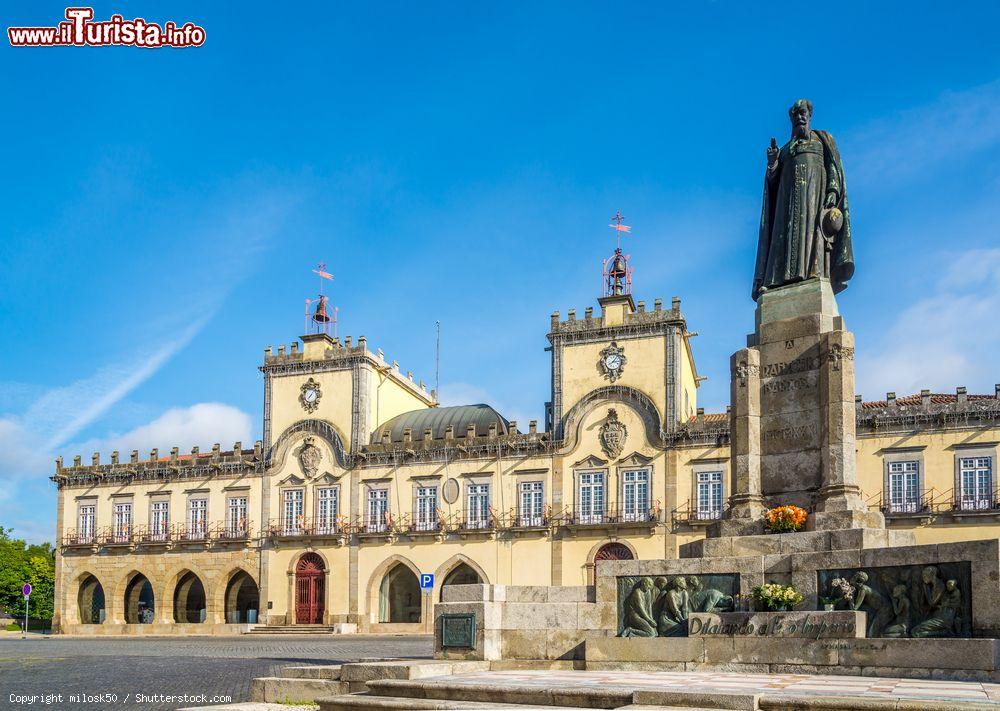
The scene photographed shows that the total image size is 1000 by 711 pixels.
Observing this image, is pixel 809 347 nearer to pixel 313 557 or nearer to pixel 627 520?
pixel 627 520

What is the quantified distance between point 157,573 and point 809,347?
39.4m

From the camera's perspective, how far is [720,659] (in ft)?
41.7

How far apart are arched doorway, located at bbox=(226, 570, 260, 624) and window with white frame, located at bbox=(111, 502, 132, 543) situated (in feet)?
17.1

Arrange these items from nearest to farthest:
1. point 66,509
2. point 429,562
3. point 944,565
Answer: point 944,565 → point 429,562 → point 66,509

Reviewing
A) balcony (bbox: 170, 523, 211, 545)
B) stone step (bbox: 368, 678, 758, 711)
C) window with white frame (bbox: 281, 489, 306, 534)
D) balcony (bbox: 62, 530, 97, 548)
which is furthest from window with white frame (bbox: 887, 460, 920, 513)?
balcony (bbox: 62, 530, 97, 548)

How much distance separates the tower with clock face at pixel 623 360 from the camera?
134ft

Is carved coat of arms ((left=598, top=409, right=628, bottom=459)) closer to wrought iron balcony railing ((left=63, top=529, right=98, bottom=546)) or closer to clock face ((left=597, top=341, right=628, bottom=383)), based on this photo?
clock face ((left=597, top=341, right=628, bottom=383))

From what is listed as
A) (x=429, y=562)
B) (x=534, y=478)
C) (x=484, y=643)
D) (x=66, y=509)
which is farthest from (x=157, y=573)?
(x=484, y=643)

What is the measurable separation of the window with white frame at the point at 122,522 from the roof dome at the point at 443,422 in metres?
12.0

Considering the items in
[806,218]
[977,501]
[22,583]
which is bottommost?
[22,583]

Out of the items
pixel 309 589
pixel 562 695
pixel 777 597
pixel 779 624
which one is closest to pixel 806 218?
pixel 777 597

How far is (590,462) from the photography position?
4159cm

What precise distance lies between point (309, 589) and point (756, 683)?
3687 centimetres

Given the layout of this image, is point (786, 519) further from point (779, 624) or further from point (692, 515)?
point (692, 515)
